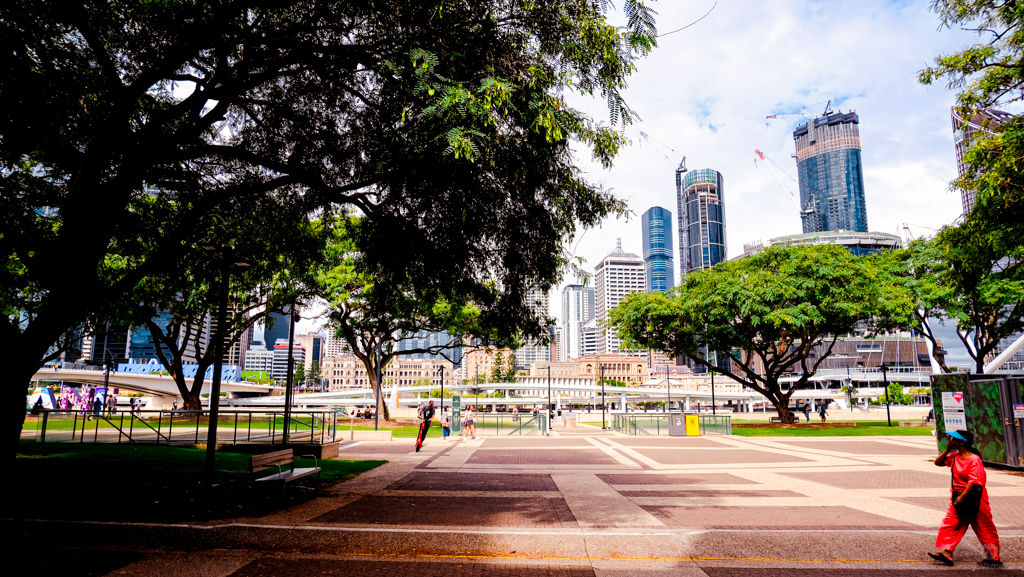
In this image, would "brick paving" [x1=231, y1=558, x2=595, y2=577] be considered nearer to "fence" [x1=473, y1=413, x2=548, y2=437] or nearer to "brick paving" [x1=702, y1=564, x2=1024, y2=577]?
"brick paving" [x1=702, y1=564, x2=1024, y2=577]

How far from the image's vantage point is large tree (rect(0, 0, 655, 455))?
6961 millimetres

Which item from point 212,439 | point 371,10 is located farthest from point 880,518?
point 212,439

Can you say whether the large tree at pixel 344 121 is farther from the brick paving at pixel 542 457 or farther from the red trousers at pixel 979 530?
the brick paving at pixel 542 457

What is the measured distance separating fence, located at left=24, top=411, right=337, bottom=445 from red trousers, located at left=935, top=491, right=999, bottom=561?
1589cm

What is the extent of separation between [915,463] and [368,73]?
18.6 m

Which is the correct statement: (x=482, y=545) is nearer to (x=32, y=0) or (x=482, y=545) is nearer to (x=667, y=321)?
(x=32, y=0)

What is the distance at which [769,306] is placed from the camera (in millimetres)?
31625

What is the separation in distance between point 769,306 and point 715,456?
15.7 metres

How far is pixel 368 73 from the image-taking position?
9.52m

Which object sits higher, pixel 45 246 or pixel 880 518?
pixel 45 246

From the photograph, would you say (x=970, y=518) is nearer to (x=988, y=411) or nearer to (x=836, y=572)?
(x=836, y=572)

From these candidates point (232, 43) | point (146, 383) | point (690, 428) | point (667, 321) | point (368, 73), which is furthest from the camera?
point (146, 383)

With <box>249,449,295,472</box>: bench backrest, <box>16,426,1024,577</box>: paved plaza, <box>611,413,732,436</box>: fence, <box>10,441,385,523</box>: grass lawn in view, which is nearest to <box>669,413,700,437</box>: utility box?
<box>611,413,732,436</box>: fence

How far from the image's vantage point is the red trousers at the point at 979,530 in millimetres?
6332
